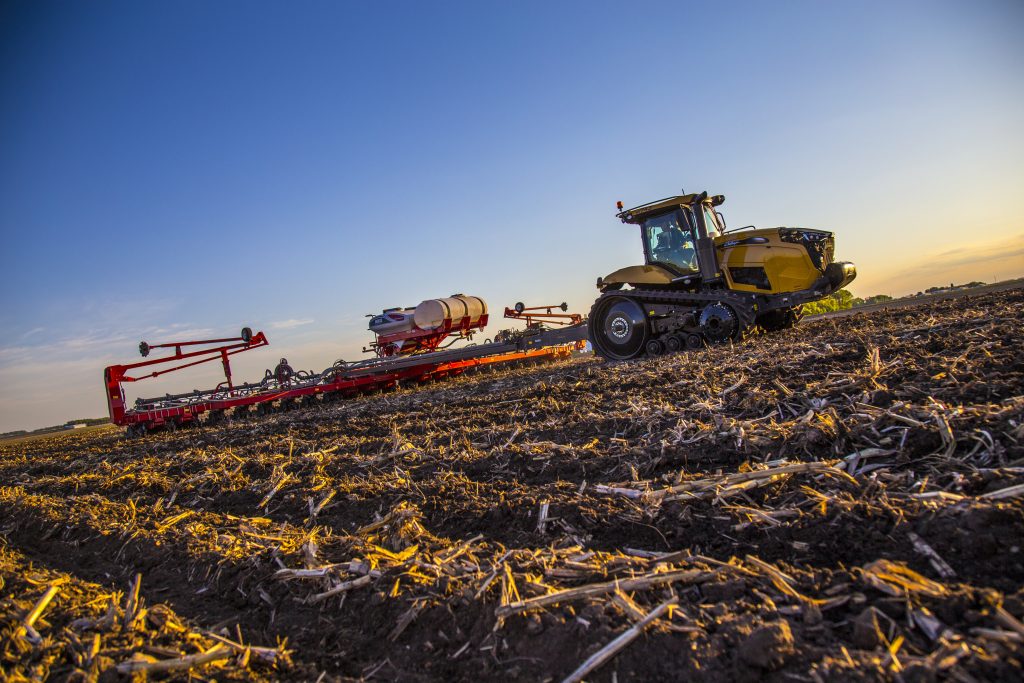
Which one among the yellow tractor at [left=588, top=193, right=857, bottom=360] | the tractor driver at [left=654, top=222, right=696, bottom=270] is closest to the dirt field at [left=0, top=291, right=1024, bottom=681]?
the yellow tractor at [left=588, top=193, right=857, bottom=360]

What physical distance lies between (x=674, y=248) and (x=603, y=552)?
31.9 ft

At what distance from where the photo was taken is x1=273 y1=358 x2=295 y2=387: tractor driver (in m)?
13.6

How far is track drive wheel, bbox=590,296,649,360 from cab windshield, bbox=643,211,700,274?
1075 millimetres

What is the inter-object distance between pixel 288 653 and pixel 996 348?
5740mm

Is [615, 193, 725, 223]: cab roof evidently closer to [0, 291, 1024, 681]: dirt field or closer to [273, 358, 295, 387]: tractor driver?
[0, 291, 1024, 681]: dirt field

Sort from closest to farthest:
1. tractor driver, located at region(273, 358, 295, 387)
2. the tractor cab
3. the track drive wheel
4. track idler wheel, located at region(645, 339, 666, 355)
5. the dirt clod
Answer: the dirt clod, the tractor cab, track idler wheel, located at region(645, 339, 666, 355), the track drive wheel, tractor driver, located at region(273, 358, 295, 387)

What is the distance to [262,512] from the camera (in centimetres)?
406

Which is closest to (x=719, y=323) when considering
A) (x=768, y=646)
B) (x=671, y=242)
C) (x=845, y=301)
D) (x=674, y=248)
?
(x=674, y=248)

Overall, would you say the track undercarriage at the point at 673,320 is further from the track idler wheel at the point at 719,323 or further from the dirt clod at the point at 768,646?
the dirt clod at the point at 768,646

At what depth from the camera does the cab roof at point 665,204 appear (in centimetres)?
1093

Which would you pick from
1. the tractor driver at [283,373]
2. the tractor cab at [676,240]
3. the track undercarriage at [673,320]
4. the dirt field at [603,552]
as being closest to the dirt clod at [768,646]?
the dirt field at [603,552]

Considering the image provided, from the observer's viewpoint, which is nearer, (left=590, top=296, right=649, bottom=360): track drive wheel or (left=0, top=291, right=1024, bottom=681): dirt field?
(left=0, top=291, right=1024, bottom=681): dirt field

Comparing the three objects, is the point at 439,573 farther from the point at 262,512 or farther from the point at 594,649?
the point at 262,512

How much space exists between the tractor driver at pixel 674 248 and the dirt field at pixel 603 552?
6.26m
